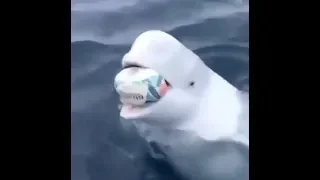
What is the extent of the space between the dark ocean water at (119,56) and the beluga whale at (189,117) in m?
0.03

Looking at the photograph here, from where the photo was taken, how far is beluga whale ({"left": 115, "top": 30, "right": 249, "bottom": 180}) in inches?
70.1

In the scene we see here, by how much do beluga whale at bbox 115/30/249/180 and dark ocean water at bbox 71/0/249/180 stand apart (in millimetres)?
33

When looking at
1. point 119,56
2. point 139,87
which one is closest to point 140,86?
point 139,87

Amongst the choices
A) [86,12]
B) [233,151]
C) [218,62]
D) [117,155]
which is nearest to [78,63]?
[86,12]

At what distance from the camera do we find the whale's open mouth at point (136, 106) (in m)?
1.77

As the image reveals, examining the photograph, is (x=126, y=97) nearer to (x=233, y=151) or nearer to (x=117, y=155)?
(x=117, y=155)

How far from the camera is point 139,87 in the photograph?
1746 millimetres

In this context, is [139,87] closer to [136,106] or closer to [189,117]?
[136,106]

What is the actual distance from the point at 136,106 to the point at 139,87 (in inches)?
2.8

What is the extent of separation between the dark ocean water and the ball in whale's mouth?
0.04 m

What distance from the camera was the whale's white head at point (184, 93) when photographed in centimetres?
Answer: 178

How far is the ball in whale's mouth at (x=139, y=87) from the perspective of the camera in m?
1.75

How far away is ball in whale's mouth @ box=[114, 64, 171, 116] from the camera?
5.73 feet

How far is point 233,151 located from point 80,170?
0.48 m
